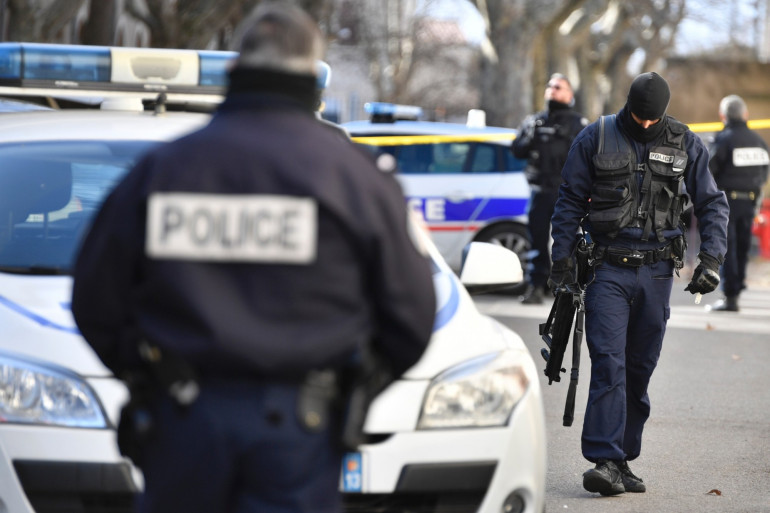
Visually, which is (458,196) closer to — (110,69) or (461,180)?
(461,180)

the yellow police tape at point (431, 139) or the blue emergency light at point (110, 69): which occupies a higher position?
the blue emergency light at point (110, 69)

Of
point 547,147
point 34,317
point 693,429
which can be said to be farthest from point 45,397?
point 547,147

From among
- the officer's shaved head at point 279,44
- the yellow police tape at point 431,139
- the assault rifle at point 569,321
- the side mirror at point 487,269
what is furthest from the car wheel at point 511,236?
the officer's shaved head at point 279,44

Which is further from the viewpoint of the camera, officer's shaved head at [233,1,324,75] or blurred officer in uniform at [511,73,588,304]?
blurred officer in uniform at [511,73,588,304]

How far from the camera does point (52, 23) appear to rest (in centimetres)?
1620

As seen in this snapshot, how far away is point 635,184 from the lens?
579cm

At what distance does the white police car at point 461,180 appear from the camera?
1310cm

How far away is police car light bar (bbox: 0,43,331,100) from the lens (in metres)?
5.90

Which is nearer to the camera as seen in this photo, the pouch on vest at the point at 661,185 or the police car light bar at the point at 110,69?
the pouch on vest at the point at 661,185

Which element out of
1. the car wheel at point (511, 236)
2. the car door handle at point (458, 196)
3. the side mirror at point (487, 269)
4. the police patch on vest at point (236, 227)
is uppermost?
the police patch on vest at point (236, 227)

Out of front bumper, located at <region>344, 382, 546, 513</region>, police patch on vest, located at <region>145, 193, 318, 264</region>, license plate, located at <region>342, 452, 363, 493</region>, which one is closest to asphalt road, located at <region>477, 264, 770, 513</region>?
front bumper, located at <region>344, 382, 546, 513</region>

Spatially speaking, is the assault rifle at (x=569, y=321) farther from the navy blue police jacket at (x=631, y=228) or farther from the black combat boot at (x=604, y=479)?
the black combat boot at (x=604, y=479)

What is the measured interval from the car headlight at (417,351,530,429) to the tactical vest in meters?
1.93

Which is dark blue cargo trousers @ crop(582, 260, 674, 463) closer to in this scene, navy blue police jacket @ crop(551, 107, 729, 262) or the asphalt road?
navy blue police jacket @ crop(551, 107, 729, 262)
